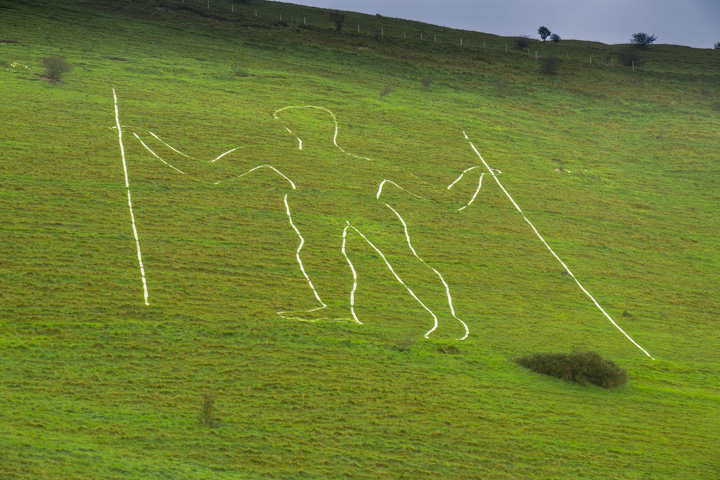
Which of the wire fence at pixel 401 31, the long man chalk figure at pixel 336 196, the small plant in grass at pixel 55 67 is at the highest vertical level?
the wire fence at pixel 401 31

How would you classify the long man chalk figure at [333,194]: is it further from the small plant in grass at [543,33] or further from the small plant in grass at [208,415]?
the small plant in grass at [543,33]

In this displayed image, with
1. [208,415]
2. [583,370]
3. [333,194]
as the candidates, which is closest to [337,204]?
[333,194]

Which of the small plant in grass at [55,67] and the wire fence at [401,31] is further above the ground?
the wire fence at [401,31]

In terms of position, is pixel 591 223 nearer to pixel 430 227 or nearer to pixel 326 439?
pixel 430 227

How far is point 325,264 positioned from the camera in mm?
25922

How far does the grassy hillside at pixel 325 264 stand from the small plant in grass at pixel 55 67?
81 centimetres

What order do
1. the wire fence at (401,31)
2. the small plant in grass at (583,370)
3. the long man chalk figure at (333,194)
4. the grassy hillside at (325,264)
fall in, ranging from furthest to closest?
1. the wire fence at (401,31)
2. the long man chalk figure at (333,194)
3. the small plant in grass at (583,370)
4. the grassy hillside at (325,264)

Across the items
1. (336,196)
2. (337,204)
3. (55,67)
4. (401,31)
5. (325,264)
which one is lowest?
(325,264)

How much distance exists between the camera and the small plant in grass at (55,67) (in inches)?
1587

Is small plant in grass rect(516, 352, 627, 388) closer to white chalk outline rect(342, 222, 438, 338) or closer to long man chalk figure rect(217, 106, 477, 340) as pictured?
long man chalk figure rect(217, 106, 477, 340)

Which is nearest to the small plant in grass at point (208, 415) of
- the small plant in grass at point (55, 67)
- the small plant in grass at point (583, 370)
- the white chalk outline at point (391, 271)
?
the white chalk outline at point (391, 271)

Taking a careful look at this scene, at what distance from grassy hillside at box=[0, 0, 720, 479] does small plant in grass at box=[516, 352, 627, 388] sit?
32 cm

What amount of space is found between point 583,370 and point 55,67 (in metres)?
34.9

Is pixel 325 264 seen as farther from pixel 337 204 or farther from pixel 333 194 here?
pixel 333 194
